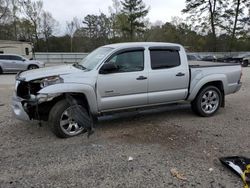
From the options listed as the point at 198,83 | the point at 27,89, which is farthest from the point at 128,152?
the point at 198,83

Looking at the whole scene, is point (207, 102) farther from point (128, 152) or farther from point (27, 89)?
point (27, 89)

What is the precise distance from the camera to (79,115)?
508cm

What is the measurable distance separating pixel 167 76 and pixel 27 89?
289 cm

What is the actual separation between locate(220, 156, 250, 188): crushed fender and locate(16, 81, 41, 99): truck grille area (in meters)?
3.47

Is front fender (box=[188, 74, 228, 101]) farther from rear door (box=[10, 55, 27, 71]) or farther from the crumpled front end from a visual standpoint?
rear door (box=[10, 55, 27, 71])

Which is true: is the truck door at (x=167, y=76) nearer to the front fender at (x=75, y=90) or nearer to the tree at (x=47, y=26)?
the front fender at (x=75, y=90)

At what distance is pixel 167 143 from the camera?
15.9 feet

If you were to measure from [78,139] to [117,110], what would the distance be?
102 centimetres

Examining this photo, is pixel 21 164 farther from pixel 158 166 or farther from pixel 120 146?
pixel 158 166

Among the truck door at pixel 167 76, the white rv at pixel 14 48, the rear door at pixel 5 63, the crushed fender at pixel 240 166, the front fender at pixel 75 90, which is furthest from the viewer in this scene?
the white rv at pixel 14 48

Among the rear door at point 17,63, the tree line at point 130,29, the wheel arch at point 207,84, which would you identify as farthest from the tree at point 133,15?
the wheel arch at point 207,84

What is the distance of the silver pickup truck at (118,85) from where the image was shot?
4.96m

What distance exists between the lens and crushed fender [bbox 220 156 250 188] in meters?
3.53

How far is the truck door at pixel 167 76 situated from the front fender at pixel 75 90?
1263 mm
